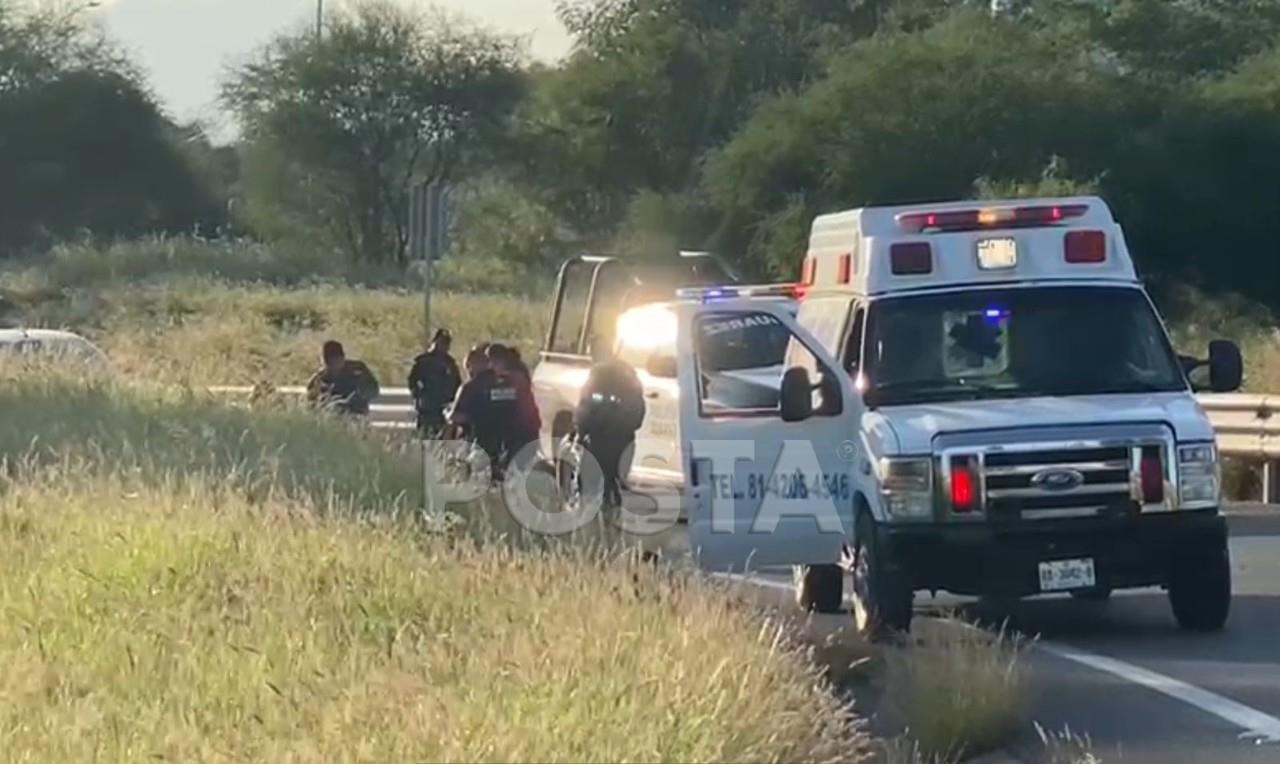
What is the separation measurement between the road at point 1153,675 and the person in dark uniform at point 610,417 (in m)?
1.45

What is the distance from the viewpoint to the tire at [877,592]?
12.3 meters

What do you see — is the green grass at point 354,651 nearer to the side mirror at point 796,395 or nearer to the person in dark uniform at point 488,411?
the side mirror at point 796,395

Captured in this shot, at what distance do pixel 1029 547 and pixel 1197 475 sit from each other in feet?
3.13

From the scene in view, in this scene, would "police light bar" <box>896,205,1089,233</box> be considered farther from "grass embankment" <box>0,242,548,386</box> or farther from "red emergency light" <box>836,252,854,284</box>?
"grass embankment" <box>0,242,548,386</box>

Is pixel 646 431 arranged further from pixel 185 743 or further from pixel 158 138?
pixel 158 138

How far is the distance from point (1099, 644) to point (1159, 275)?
27509 millimetres

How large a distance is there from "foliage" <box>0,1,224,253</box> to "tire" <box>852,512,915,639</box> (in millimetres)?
52513

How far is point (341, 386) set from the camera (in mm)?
19875

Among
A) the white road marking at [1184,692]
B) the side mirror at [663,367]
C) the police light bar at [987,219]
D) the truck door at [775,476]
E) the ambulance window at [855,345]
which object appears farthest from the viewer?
the side mirror at [663,367]

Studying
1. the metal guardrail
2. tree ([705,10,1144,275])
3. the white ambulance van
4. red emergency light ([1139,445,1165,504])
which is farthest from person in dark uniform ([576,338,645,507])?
tree ([705,10,1144,275])

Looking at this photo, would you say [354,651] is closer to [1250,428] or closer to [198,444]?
[198,444]

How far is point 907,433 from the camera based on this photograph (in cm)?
1237

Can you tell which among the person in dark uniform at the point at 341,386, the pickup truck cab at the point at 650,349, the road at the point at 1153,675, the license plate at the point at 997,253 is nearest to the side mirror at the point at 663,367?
the pickup truck cab at the point at 650,349

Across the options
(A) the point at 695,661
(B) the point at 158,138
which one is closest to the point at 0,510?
(A) the point at 695,661
